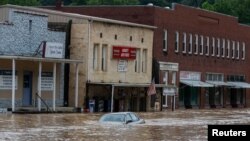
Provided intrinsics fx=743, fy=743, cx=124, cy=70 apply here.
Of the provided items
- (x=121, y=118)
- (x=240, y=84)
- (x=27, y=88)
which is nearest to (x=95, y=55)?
(x=27, y=88)

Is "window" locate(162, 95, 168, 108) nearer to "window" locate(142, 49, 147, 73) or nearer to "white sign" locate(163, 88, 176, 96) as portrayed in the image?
"white sign" locate(163, 88, 176, 96)

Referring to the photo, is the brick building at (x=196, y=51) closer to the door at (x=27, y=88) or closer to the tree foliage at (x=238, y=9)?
the door at (x=27, y=88)

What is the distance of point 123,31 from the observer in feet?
207

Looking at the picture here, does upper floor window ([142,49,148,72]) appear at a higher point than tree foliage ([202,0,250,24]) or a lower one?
lower

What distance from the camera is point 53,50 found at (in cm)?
5512

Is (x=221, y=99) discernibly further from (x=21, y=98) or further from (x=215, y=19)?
(x=21, y=98)

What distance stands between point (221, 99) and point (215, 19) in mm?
9229

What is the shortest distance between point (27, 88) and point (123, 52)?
36.7 feet

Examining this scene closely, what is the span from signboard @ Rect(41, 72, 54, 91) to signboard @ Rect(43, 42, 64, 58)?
6.20ft

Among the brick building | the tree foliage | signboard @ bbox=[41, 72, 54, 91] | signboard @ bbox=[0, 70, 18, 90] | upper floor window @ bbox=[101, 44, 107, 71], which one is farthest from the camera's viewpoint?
the tree foliage

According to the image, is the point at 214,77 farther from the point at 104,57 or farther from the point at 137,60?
the point at 104,57

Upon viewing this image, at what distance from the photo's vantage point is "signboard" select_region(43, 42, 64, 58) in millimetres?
54344

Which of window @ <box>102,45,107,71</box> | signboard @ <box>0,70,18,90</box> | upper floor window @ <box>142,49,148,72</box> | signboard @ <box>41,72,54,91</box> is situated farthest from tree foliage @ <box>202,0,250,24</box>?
signboard @ <box>0,70,18,90</box>

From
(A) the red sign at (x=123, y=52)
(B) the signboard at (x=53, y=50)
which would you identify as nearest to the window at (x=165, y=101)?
(A) the red sign at (x=123, y=52)
